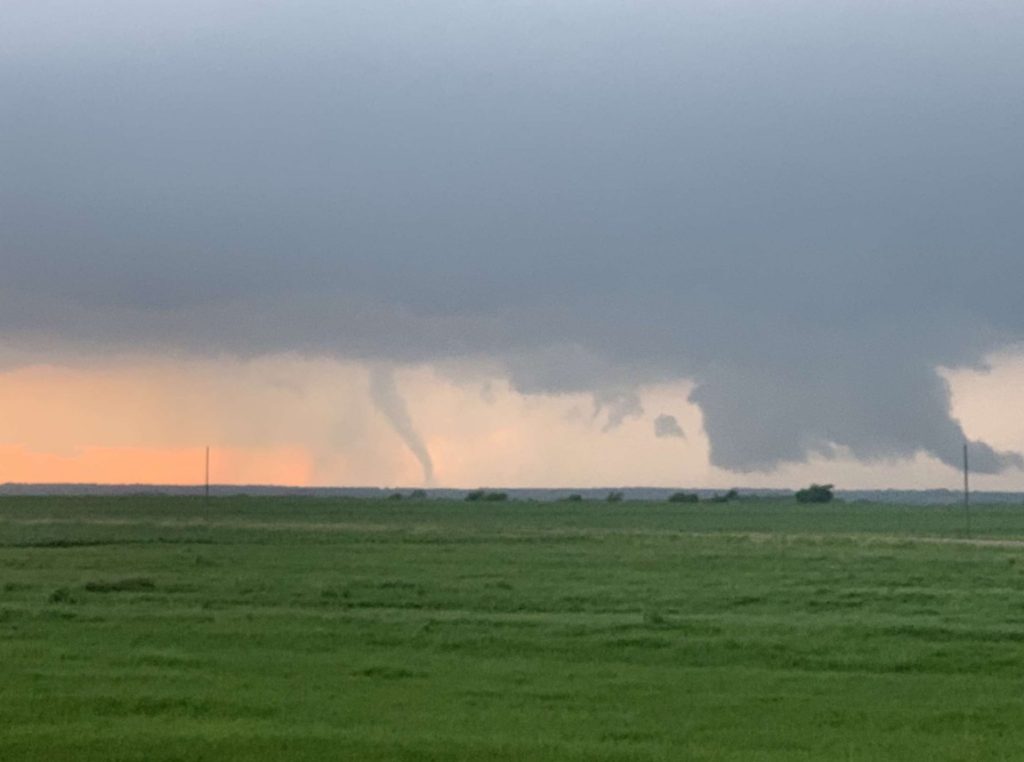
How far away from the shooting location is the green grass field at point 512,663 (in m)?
14.2

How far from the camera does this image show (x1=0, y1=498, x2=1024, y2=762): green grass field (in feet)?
46.7

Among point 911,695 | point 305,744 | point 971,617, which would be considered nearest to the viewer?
point 305,744

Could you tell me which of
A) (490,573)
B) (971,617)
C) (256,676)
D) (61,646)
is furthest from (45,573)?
(971,617)

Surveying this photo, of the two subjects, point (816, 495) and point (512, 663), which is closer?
point (512, 663)

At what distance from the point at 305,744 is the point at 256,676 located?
515 centimetres

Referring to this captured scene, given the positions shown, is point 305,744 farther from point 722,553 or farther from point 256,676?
point 722,553

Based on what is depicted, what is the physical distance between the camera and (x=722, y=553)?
51500 millimetres

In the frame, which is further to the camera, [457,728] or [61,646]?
[61,646]

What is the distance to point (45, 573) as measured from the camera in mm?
40062

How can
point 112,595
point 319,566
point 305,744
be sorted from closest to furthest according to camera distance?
point 305,744 → point 112,595 → point 319,566

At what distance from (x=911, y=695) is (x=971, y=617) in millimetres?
10342

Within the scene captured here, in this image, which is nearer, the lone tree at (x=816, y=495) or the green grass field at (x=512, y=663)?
the green grass field at (x=512, y=663)

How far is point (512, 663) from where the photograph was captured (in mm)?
20281

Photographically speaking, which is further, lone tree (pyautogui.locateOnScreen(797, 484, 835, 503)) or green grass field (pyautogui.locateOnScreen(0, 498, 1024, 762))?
lone tree (pyautogui.locateOnScreen(797, 484, 835, 503))
